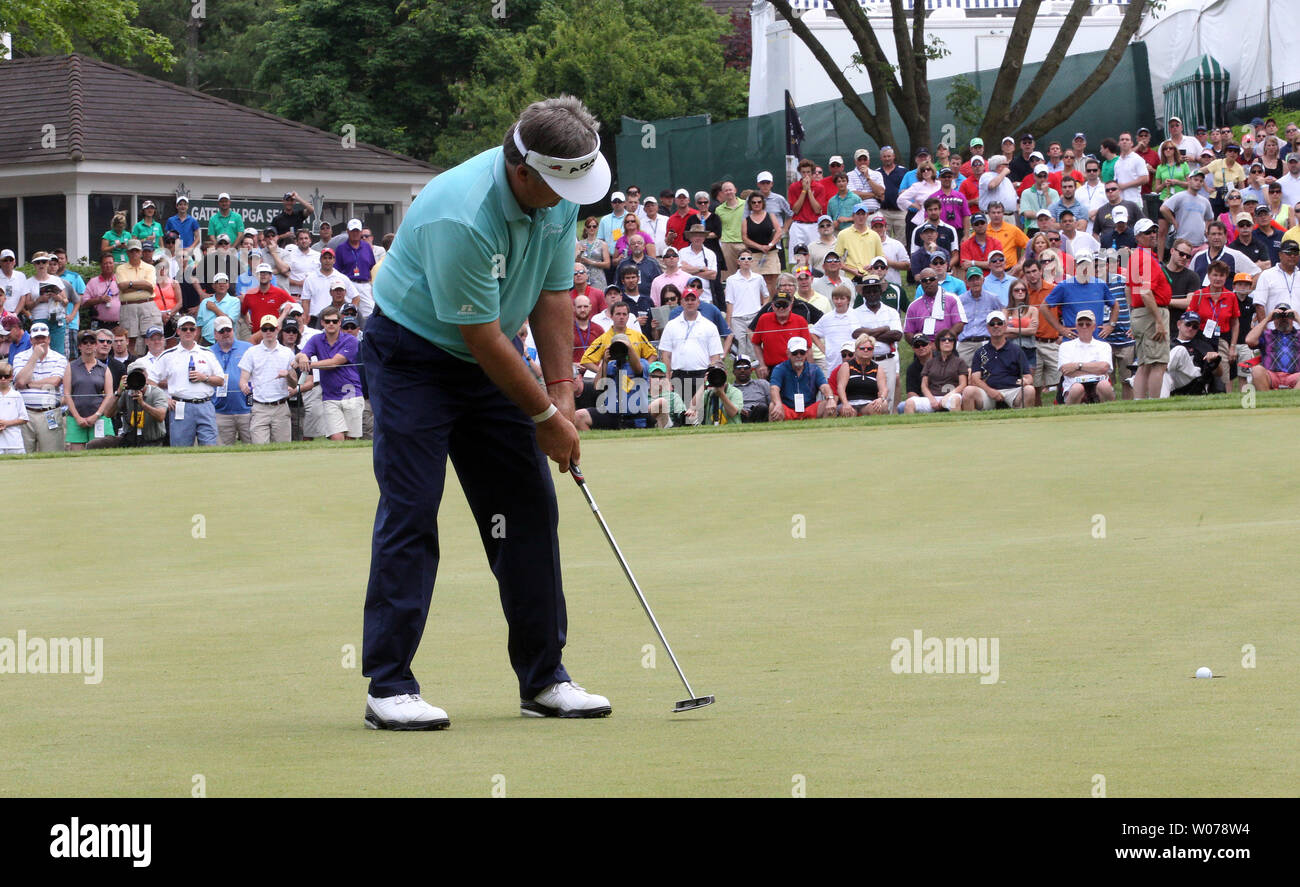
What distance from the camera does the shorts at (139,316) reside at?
73.0 feet

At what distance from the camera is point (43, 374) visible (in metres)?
19.3

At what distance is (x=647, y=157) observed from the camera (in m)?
32.8

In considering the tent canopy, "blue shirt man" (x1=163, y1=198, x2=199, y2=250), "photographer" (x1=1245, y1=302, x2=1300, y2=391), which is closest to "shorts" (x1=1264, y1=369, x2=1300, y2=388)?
"photographer" (x1=1245, y1=302, x2=1300, y2=391)

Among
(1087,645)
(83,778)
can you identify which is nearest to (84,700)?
(83,778)

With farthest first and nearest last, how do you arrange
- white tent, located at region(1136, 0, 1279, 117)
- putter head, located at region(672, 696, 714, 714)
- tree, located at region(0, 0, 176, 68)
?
tree, located at region(0, 0, 176, 68) → white tent, located at region(1136, 0, 1279, 117) → putter head, located at region(672, 696, 714, 714)

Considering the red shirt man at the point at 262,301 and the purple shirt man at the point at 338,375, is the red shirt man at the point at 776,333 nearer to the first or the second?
the purple shirt man at the point at 338,375

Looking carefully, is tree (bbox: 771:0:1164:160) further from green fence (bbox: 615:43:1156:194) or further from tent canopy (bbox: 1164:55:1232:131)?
tent canopy (bbox: 1164:55:1232:131)

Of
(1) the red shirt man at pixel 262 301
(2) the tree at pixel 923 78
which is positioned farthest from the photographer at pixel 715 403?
(2) the tree at pixel 923 78

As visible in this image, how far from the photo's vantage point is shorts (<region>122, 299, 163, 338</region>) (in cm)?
2225

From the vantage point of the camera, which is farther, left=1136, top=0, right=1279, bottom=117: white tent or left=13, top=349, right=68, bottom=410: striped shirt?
left=1136, top=0, right=1279, bottom=117: white tent

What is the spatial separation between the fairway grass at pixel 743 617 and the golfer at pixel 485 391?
30 centimetres

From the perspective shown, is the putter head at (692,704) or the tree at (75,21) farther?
the tree at (75,21)

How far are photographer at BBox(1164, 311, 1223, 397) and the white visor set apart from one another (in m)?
13.9
